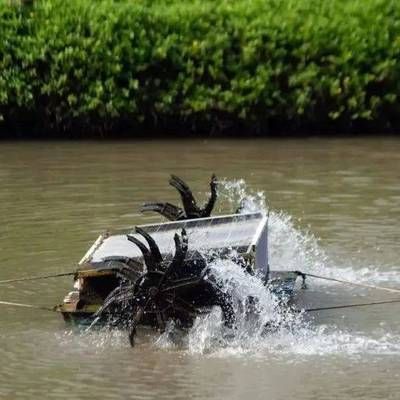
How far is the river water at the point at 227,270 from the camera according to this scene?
7418 mm

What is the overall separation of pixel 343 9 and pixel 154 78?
9.01ft

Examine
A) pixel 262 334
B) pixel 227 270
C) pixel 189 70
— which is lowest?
pixel 262 334

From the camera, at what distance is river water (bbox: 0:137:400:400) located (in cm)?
742

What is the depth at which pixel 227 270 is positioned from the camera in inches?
313

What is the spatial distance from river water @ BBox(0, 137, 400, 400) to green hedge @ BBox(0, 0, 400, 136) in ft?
1.78

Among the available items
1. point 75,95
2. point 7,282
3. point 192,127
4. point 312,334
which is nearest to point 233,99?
point 192,127

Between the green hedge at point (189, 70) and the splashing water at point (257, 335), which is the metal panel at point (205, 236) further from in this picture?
the green hedge at point (189, 70)

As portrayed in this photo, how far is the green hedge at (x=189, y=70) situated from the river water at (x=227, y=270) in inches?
Answer: 21.3

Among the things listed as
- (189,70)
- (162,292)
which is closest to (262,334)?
(162,292)

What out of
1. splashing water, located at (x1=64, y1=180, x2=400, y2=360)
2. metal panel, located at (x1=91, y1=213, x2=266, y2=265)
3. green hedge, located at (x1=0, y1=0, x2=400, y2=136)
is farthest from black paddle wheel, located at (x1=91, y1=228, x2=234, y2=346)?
green hedge, located at (x1=0, y1=0, x2=400, y2=136)

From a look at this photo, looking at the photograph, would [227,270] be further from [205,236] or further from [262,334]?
[205,236]

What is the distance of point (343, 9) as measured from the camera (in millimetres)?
17969

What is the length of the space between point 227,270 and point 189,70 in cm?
968

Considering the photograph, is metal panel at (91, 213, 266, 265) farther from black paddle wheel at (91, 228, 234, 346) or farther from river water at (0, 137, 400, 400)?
river water at (0, 137, 400, 400)
